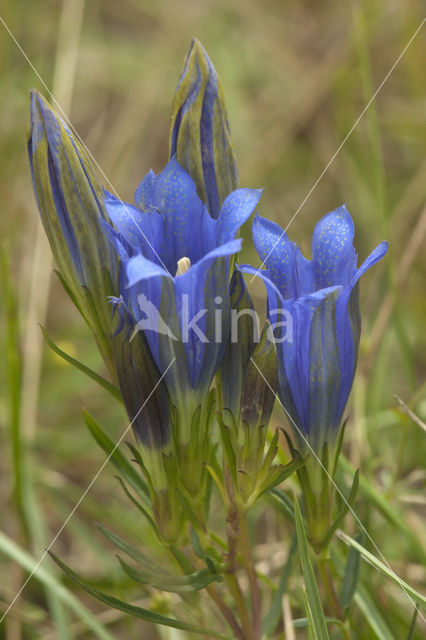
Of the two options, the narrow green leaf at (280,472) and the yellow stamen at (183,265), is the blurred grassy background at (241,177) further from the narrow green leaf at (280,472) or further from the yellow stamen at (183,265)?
the yellow stamen at (183,265)

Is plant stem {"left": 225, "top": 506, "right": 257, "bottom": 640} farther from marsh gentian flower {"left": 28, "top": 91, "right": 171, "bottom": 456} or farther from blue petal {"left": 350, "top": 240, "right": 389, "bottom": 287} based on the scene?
blue petal {"left": 350, "top": 240, "right": 389, "bottom": 287}

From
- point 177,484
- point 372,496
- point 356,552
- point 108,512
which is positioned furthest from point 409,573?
point 177,484

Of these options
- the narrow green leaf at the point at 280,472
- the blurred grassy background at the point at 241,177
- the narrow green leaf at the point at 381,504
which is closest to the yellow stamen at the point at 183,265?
the narrow green leaf at the point at 280,472

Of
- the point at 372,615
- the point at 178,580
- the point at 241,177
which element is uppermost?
the point at 241,177

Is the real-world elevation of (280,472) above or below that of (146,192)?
below

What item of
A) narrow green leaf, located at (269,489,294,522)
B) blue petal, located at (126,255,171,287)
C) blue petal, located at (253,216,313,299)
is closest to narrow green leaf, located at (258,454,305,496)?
narrow green leaf, located at (269,489,294,522)

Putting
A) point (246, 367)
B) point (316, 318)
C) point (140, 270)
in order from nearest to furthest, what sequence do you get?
point (140, 270)
point (316, 318)
point (246, 367)

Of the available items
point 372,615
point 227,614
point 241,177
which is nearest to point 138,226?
point 227,614

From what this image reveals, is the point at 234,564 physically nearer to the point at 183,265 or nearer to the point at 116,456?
the point at 116,456
